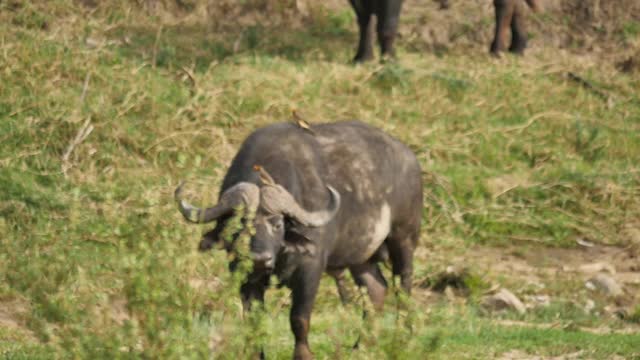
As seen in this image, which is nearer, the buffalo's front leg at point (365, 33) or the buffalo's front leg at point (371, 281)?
the buffalo's front leg at point (371, 281)

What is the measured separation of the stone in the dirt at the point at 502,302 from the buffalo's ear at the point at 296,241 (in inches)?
133

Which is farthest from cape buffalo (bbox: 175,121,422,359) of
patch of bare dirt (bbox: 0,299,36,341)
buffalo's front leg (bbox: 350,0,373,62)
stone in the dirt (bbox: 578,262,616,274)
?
buffalo's front leg (bbox: 350,0,373,62)

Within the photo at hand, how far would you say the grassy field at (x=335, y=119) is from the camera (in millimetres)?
9719

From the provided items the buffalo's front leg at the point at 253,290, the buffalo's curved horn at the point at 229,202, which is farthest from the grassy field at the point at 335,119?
the buffalo's curved horn at the point at 229,202

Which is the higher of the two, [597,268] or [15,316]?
[15,316]

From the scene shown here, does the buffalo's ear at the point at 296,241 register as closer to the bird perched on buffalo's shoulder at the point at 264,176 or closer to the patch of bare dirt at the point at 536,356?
the bird perched on buffalo's shoulder at the point at 264,176

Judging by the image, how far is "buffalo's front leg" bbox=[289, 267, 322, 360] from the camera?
7781mm

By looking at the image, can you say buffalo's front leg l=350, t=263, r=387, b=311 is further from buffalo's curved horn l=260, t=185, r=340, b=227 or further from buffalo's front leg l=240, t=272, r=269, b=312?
buffalo's front leg l=240, t=272, r=269, b=312

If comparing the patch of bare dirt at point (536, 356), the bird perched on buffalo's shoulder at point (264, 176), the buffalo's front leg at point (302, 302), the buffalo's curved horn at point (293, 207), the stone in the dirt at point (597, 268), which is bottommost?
the stone in the dirt at point (597, 268)

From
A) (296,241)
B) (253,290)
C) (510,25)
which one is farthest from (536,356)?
(510,25)

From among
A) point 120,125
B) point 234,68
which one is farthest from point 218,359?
point 234,68

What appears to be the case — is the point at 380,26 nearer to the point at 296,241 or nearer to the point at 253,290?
the point at 296,241

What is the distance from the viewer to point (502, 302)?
1088 centimetres

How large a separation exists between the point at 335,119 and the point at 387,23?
2.30 metres
